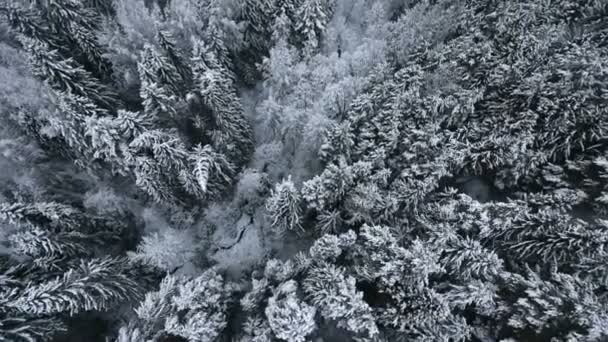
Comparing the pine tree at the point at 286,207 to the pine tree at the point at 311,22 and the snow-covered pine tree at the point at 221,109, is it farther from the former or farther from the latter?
the pine tree at the point at 311,22

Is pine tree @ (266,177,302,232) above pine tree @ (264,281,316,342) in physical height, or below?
above

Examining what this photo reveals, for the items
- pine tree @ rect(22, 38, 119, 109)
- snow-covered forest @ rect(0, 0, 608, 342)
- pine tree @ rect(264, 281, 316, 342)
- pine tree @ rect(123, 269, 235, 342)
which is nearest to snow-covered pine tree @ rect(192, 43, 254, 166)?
snow-covered forest @ rect(0, 0, 608, 342)

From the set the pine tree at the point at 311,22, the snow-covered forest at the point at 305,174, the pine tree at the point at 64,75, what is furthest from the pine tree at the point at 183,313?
the pine tree at the point at 311,22

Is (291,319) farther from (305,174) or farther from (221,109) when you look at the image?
(221,109)

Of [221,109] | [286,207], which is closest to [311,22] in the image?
[221,109]

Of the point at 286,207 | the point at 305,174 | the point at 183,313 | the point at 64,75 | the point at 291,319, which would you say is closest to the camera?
the point at 291,319

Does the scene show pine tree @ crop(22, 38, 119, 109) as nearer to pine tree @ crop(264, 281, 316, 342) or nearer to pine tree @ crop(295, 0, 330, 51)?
pine tree @ crop(295, 0, 330, 51)

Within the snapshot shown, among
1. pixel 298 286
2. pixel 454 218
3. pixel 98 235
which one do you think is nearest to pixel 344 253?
pixel 298 286

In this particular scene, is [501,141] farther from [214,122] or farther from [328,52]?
→ [214,122]
